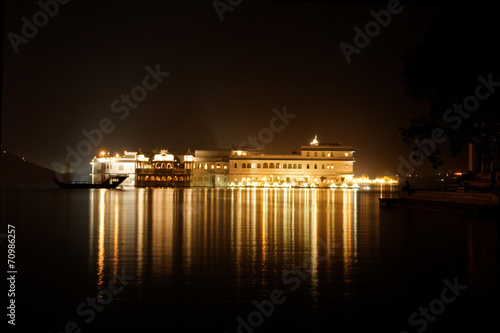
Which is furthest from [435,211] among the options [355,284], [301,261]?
[355,284]

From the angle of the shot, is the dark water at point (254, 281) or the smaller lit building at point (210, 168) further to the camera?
the smaller lit building at point (210, 168)

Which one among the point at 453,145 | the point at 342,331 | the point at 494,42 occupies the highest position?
the point at 494,42

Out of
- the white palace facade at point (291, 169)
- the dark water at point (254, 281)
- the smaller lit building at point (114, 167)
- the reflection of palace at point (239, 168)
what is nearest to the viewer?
the dark water at point (254, 281)

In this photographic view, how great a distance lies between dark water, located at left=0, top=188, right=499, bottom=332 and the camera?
4.13 meters

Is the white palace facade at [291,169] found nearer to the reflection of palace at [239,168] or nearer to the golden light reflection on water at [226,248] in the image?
the reflection of palace at [239,168]

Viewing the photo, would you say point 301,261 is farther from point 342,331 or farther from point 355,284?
point 342,331

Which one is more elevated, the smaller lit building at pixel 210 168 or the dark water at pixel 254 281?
the smaller lit building at pixel 210 168

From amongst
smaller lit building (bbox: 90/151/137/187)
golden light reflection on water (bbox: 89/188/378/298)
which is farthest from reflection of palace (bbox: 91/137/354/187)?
golden light reflection on water (bbox: 89/188/378/298)

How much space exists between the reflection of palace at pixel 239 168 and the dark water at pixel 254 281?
67802mm

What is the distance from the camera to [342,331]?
3.87 meters

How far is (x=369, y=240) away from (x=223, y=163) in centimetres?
7317

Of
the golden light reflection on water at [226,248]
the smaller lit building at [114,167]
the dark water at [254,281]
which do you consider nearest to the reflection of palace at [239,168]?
the smaller lit building at [114,167]

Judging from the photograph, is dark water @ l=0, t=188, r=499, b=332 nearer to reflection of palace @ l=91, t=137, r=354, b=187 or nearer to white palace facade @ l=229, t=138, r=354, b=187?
reflection of palace @ l=91, t=137, r=354, b=187

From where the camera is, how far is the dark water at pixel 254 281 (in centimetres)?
413
